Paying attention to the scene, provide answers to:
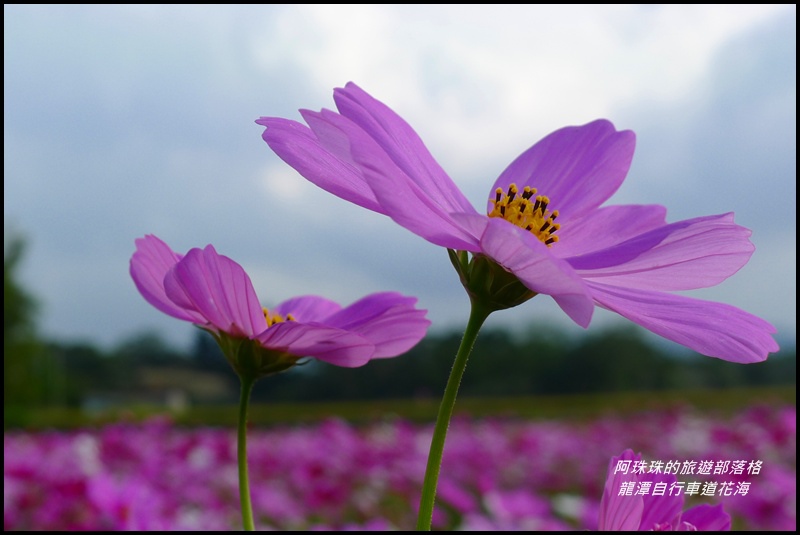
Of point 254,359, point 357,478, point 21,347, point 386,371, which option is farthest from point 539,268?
point 21,347

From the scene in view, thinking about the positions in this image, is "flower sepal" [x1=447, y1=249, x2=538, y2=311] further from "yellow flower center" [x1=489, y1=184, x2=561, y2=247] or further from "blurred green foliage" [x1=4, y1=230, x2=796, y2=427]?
"blurred green foliage" [x1=4, y1=230, x2=796, y2=427]

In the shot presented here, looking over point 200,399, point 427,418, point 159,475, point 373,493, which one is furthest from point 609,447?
point 200,399

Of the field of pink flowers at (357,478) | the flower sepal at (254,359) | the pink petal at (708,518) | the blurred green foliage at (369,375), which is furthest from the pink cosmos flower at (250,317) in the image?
the blurred green foliage at (369,375)

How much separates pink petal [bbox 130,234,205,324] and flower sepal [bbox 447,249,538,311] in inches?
4.7

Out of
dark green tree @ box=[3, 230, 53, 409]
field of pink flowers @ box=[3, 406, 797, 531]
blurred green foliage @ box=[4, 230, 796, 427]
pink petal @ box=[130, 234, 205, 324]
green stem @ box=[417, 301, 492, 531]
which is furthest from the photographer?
dark green tree @ box=[3, 230, 53, 409]

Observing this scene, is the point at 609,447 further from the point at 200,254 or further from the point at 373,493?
the point at 200,254

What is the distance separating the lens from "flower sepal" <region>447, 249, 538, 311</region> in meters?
0.26

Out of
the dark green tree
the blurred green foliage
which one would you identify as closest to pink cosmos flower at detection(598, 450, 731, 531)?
the blurred green foliage

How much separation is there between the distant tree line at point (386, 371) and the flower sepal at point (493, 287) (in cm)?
612

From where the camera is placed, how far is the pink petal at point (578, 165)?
0.33m

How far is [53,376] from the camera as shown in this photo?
16875 mm

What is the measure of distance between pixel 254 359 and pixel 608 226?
17 cm

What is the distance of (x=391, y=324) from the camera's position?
30 centimetres

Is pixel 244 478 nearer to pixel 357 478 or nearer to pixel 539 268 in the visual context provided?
pixel 539 268
